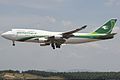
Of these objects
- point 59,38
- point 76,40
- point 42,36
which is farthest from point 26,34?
point 76,40

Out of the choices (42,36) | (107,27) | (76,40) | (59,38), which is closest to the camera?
(59,38)

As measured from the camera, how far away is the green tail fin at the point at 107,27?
16975cm

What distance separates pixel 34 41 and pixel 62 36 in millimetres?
12603

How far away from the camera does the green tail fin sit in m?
170

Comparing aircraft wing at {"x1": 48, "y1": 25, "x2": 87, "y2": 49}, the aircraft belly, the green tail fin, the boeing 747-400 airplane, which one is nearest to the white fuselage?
the boeing 747-400 airplane

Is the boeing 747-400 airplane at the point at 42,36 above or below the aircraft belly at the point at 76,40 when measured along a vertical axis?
above

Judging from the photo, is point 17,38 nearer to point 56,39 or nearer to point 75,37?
point 56,39

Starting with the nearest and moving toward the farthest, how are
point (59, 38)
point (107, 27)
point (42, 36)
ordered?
point (59, 38)
point (42, 36)
point (107, 27)

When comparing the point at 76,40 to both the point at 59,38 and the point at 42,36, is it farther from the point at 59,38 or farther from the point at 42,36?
the point at 42,36

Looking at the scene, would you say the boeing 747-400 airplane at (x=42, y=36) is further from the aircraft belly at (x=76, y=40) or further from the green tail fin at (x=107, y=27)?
the green tail fin at (x=107, y=27)

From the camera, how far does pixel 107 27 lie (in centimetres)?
17125

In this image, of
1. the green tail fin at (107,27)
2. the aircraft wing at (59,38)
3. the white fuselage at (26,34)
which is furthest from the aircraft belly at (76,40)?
the green tail fin at (107,27)

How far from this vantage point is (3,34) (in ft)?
494

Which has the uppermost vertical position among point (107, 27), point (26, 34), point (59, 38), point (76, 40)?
point (107, 27)
